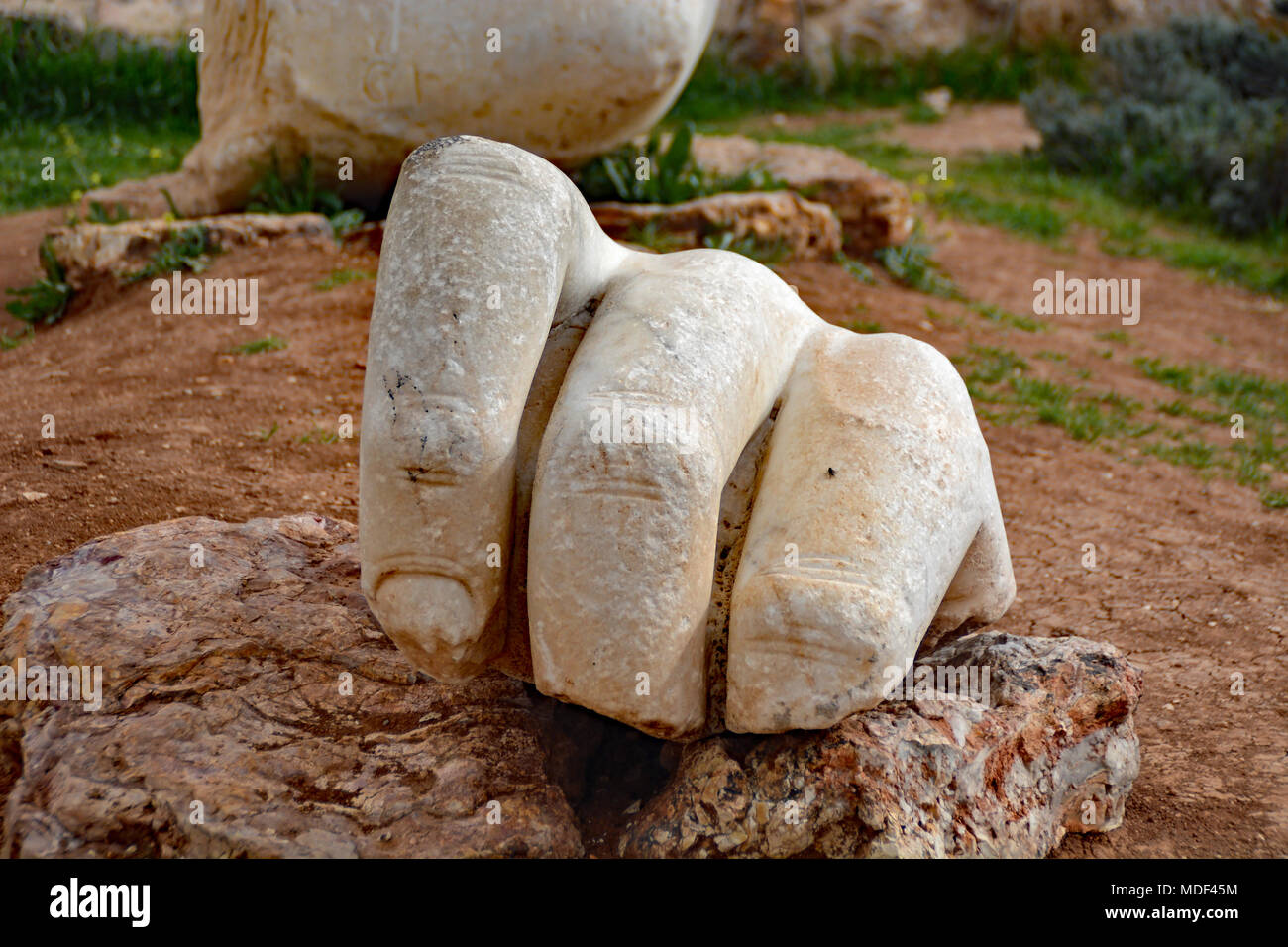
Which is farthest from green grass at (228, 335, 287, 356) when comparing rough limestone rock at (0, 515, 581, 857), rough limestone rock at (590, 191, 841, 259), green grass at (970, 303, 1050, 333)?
green grass at (970, 303, 1050, 333)

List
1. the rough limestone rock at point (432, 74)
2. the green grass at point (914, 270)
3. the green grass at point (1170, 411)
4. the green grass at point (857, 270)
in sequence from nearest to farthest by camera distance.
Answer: the rough limestone rock at point (432, 74)
the green grass at point (1170, 411)
the green grass at point (857, 270)
the green grass at point (914, 270)

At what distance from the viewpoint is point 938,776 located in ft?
7.64

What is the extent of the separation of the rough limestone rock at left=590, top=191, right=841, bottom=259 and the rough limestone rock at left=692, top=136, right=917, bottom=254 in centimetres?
28

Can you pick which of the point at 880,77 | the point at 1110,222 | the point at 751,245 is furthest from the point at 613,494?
the point at 880,77

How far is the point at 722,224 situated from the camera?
5898 mm

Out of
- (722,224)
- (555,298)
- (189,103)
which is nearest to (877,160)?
(722,224)

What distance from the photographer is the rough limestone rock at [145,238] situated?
17.8 feet

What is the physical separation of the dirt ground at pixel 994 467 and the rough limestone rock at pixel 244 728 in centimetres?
50

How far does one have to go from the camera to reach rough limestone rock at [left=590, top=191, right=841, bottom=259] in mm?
5770

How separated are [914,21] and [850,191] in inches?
224

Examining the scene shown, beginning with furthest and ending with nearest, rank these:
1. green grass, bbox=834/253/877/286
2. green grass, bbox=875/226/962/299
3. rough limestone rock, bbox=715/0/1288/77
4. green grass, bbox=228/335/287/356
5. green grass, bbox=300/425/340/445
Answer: rough limestone rock, bbox=715/0/1288/77 < green grass, bbox=875/226/962/299 < green grass, bbox=834/253/877/286 < green grass, bbox=228/335/287/356 < green grass, bbox=300/425/340/445

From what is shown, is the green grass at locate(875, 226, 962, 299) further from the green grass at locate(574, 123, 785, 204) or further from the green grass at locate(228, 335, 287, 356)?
the green grass at locate(228, 335, 287, 356)

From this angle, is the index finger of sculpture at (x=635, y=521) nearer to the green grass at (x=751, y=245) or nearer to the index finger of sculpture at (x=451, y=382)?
the index finger of sculpture at (x=451, y=382)

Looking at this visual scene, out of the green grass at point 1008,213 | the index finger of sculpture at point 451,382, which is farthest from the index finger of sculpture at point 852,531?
the green grass at point 1008,213
